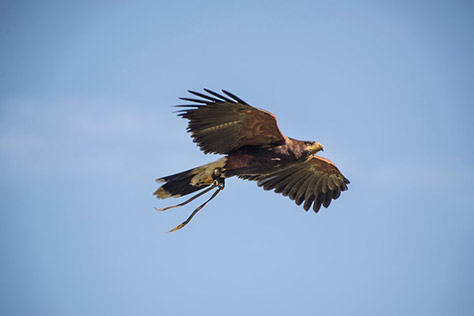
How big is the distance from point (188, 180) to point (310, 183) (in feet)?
8.78

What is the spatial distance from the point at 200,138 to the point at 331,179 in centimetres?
311

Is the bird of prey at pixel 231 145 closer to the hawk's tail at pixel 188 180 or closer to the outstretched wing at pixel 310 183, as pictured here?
the hawk's tail at pixel 188 180

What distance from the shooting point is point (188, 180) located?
930 cm

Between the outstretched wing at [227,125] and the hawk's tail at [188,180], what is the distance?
1.08 feet

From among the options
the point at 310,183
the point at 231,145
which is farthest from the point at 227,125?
the point at 310,183

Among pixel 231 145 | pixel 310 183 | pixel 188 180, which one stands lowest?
pixel 188 180

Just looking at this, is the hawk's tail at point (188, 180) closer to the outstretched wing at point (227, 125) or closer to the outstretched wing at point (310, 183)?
the outstretched wing at point (227, 125)

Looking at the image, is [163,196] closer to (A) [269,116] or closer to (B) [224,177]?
(B) [224,177]

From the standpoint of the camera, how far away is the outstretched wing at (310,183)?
10812 millimetres

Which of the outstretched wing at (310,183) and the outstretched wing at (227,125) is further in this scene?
the outstretched wing at (310,183)

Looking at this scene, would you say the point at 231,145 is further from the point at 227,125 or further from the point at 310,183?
the point at 310,183

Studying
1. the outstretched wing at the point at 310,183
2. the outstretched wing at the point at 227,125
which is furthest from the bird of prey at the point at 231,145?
the outstretched wing at the point at 310,183

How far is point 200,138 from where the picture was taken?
8969 millimetres

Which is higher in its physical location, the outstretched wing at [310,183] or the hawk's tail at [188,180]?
the outstretched wing at [310,183]
